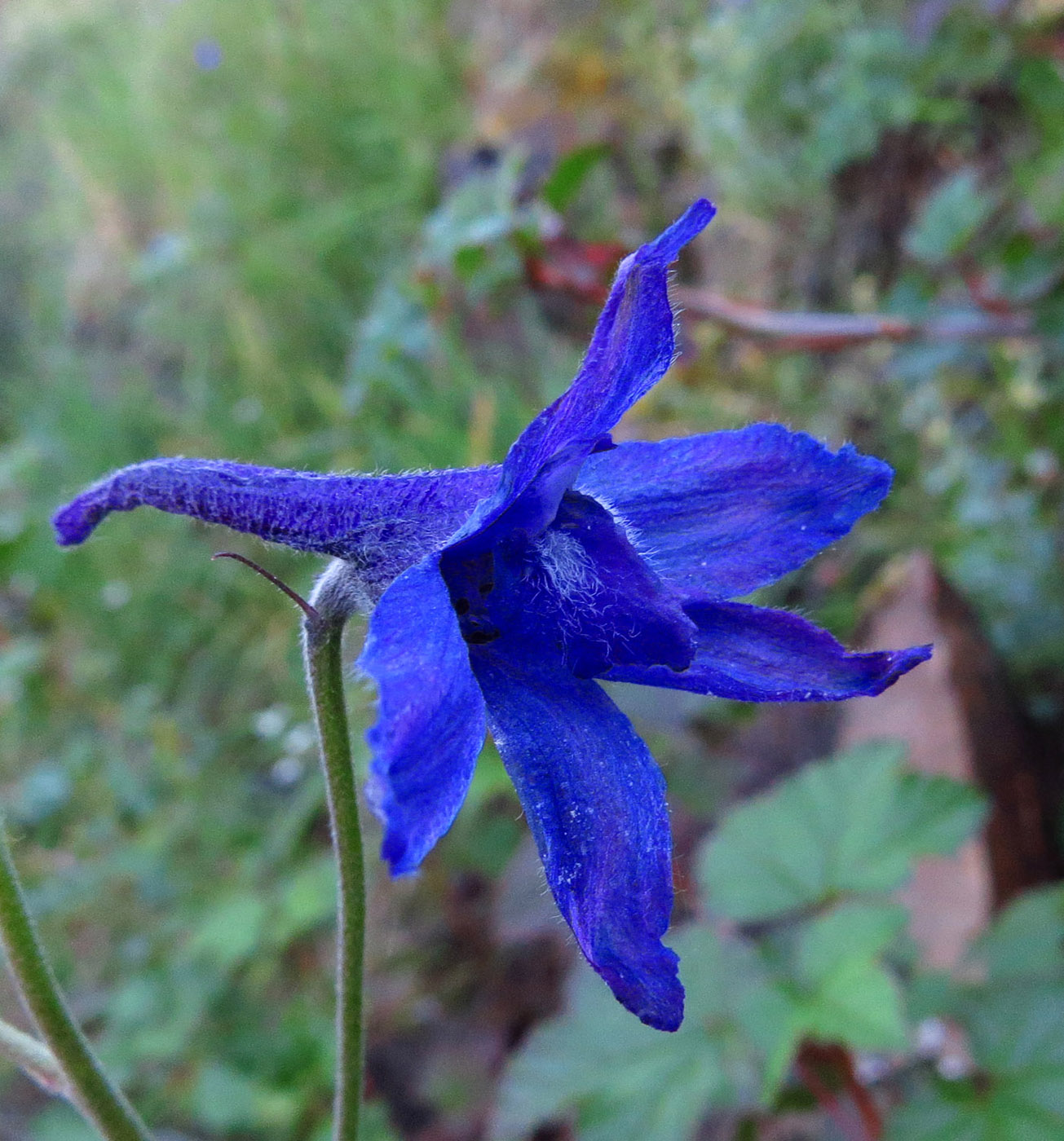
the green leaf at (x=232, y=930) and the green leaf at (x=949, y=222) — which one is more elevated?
the green leaf at (x=949, y=222)

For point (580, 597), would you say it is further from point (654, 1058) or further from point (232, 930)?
point (232, 930)

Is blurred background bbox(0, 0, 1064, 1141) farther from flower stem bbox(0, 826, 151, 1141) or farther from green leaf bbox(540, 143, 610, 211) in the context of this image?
flower stem bbox(0, 826, 151, 1141)

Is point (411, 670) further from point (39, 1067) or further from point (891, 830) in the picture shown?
point (891, 830)

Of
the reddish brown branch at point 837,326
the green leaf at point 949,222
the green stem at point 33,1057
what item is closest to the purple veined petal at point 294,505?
the green stem at point 33,1057

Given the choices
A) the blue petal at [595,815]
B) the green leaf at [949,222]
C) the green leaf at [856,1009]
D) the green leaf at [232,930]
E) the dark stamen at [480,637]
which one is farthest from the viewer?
the green leaf at [232,930]

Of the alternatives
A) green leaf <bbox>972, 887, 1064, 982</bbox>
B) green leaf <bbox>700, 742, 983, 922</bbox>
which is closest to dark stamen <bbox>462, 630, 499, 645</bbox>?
green leaf <bbox>700, 742, 983, 922</bbox>

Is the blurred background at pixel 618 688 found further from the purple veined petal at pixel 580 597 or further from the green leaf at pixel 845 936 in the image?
the purple veined petal at pixel 580 597

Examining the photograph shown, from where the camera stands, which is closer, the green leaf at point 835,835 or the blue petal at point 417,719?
the blue petal at point 417,719
